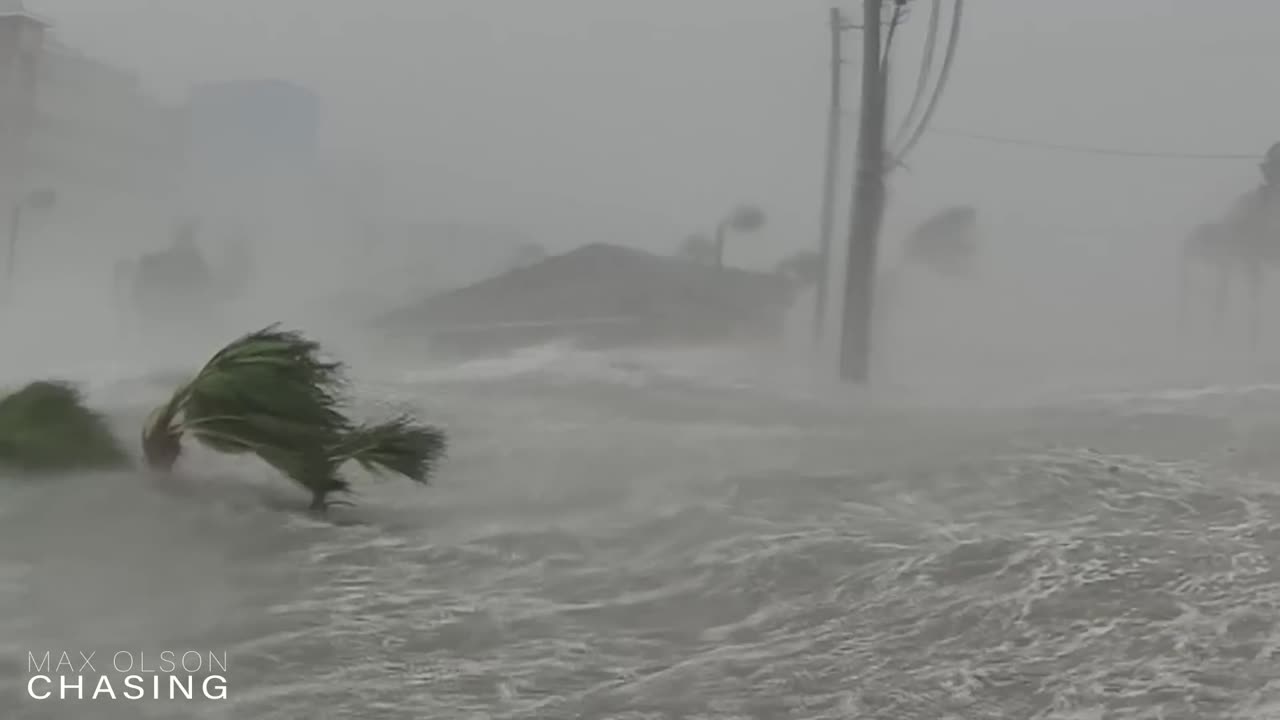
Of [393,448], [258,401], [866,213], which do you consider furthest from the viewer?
[866,213]

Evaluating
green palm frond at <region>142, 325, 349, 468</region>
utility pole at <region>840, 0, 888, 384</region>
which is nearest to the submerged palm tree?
green palm frond at <region>142, 325, 349, 468</region>

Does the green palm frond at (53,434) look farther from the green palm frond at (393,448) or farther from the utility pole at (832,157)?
the utility pole at (832,157)

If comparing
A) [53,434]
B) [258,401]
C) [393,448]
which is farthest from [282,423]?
[53,434]

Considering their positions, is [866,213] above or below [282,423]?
above

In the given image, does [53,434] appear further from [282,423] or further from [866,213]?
[866,213]

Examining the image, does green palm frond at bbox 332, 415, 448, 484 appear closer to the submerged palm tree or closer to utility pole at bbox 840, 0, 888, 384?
the submerged palm tree

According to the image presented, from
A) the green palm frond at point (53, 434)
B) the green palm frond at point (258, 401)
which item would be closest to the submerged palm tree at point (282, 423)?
the green palm frond at point (258, 401)

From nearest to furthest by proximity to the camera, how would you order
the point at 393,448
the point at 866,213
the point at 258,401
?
1. the point at 258,401
2. the point at 393,448
3. the point at 866,213

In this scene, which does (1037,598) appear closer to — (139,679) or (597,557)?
A: (597,557)
